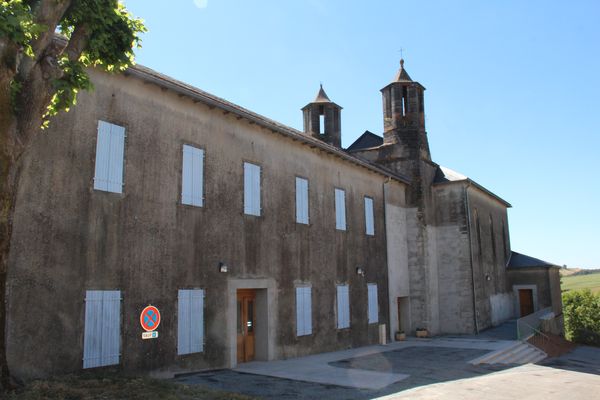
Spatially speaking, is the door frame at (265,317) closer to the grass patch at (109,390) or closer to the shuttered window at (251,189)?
the shuttered window at (251,189)

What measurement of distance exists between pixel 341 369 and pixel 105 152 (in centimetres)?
750

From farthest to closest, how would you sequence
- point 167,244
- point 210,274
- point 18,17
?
point 210,274
point 167,244
point 18,17

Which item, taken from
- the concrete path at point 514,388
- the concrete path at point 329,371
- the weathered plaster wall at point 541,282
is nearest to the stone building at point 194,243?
the concrete path at point 329,371

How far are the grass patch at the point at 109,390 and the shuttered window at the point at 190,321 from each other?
1955 mm

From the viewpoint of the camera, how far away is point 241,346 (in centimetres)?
1371

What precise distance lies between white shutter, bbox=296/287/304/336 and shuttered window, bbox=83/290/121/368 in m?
6.04

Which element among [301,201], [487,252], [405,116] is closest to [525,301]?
[487,252]

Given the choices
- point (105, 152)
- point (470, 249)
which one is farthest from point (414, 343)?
point (105, 152)

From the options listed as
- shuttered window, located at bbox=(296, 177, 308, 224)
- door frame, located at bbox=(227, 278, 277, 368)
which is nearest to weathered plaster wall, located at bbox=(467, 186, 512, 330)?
shuttered window, located at bbox=(296, 177, 308, 224)

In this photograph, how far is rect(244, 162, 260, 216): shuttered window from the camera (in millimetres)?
13680

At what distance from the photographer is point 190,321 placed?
11.6 metres

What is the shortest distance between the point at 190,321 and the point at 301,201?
18.4 feet

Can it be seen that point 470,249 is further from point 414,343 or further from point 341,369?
point 341,369

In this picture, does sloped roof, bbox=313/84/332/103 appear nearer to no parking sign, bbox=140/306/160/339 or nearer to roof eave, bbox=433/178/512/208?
roof eave, bbox=433/178/512/208
